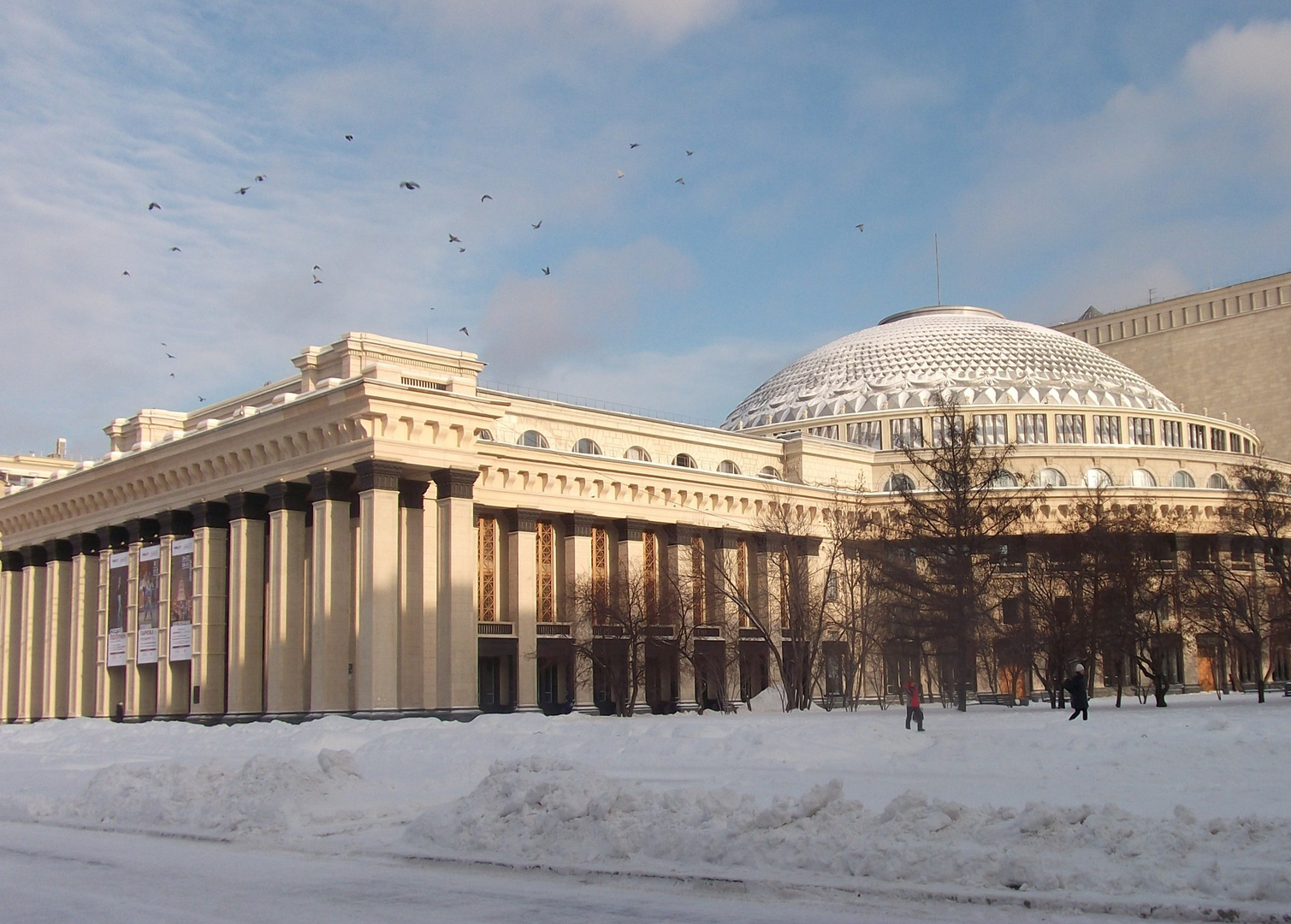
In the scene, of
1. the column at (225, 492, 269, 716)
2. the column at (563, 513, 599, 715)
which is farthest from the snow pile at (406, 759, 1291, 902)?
the column at (563, 513, 599, 715)

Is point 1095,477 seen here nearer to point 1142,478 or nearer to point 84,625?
point 1142,478

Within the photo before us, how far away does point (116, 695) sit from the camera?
5428cm

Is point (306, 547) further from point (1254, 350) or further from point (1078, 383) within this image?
point (1254, 350)

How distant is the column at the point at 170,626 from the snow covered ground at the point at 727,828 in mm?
25760

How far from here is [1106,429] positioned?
78938 mm

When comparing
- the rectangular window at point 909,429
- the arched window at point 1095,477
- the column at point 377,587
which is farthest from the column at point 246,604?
the arched window at point 1095,477

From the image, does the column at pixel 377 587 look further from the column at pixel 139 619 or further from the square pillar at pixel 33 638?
the square pillar at pixel 33 638

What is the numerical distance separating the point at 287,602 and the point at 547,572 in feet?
42.5

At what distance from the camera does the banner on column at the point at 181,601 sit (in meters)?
49.8

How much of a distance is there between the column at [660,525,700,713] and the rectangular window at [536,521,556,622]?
4.69 metres

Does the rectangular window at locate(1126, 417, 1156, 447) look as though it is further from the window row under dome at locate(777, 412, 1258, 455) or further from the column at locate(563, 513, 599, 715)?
the column at locate(563, 513, 599, 715)

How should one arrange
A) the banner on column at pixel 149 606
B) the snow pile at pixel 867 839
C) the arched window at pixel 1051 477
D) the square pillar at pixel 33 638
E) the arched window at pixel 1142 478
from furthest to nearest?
the arched window at pixel 1142 478 < the arched window at pixel 1051 477 < the square pillar at pixel 33 638 < the banner on column at pixel 149 606 < the snow pile at pixel 867 839

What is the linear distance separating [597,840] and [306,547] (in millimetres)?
34969

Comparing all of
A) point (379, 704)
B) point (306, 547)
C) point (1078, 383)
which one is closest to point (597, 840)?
point (379, 704)
